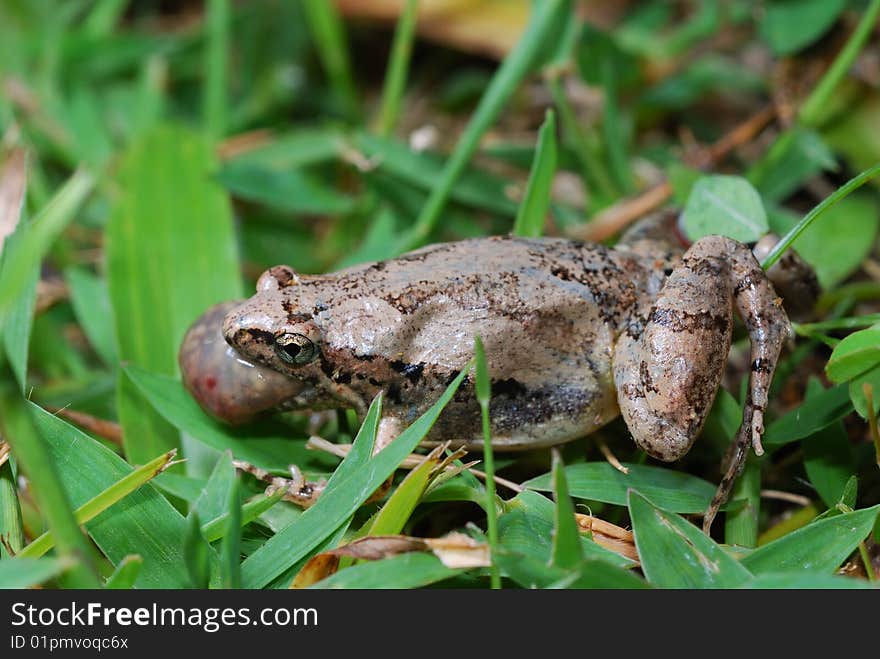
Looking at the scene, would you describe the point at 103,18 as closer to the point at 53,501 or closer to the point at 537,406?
the point at 537,406

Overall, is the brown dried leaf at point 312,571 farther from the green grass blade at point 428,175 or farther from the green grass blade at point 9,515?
the green grass blade at point 428,175

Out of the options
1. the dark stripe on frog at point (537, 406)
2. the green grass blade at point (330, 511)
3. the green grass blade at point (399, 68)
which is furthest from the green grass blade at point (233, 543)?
the green grass blade at point (399, 68)

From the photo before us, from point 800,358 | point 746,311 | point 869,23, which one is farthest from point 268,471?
point 869,23

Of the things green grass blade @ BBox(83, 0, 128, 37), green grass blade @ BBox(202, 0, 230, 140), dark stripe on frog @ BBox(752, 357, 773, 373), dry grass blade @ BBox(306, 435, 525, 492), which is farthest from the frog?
green grass blade @ BBox(83, 0, 128, 37)

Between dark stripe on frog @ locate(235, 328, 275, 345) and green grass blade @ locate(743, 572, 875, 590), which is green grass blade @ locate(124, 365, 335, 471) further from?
green grass blade @ locate(743, 572, 875, 590)

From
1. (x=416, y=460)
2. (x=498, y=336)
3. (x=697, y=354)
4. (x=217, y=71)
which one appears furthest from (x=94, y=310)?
(x=697, y=354)

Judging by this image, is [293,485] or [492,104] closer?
[293,485]
